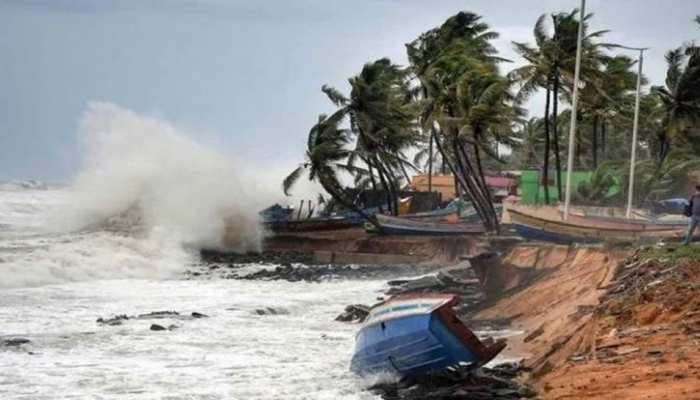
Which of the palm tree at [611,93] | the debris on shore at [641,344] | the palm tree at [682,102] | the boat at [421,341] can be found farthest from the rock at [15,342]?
the palm tree at [682,102]

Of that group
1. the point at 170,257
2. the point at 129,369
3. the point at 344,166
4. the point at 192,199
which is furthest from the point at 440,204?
the point at 129,369

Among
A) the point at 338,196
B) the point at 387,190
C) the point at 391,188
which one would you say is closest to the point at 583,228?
the point at 338,196

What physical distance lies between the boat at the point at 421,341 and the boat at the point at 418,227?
1018 inches

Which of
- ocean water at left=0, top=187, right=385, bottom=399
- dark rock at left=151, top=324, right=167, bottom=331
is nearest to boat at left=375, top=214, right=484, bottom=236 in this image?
ocean water at left=0, top=187, right=385, bottom=399

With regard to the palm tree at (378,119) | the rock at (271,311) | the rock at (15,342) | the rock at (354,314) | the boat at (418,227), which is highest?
the palm tree at (378,119)

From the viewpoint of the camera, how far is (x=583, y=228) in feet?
91.6

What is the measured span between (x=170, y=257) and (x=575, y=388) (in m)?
31.9

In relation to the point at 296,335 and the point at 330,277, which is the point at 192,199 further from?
the point at 296,335

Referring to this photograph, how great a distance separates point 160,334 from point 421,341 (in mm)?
7452

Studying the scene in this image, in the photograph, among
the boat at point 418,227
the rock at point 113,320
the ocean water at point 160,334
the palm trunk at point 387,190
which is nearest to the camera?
the ocean water at point 160,334

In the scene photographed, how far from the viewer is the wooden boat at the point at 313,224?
4381cm

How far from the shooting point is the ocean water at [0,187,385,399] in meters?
13.3

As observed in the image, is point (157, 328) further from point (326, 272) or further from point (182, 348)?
point (326, 272)

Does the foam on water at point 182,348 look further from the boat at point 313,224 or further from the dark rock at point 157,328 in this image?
the boat at point 313,224
